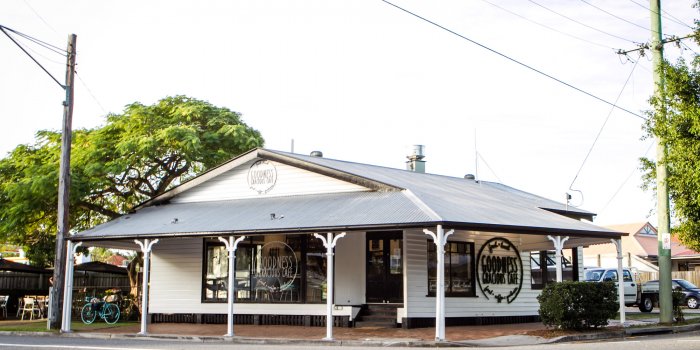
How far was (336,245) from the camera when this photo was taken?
2191cm

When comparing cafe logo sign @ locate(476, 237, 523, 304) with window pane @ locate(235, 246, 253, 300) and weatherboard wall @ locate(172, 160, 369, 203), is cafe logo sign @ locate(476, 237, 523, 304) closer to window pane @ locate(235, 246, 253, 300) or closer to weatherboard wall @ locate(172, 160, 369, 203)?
weatherboard wall @ locate(172, 160, 369, 203)

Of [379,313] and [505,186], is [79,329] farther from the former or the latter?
[505,186]

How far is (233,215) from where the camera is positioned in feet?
70.6

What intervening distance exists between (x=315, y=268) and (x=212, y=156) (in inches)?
409

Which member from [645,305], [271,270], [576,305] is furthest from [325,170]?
[645,305]

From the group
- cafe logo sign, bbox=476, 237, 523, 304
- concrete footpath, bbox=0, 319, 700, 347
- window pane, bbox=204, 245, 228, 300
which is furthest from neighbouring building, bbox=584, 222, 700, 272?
window pane, bbox=204, 245, 228, 300

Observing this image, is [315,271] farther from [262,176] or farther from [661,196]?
[661,196]

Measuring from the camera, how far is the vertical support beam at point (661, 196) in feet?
68.4

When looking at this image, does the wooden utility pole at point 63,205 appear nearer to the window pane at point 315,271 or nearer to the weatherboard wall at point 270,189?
the weatherboard wall at point 270,189

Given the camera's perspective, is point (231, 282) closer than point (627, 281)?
Yes

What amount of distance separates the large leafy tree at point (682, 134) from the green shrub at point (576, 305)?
4094 mm

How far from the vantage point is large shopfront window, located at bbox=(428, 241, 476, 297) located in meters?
21.2

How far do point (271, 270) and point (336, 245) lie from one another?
222cm

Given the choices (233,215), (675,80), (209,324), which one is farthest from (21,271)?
(675,80)
